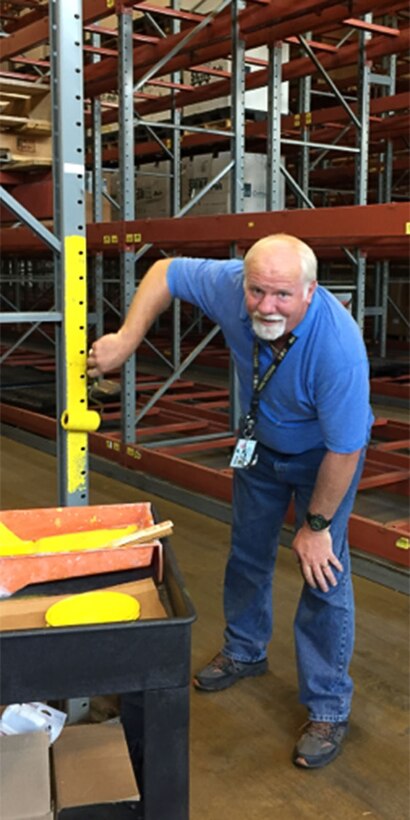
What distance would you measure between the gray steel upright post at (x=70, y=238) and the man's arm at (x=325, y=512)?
71 centimetres

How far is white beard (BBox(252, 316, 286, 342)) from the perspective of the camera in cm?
245

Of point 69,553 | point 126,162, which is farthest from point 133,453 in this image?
point 69,553

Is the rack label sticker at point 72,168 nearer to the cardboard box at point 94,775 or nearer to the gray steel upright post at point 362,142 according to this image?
the cardboard box at point 94,775

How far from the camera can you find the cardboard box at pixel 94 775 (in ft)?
6.55

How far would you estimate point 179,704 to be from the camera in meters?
1.58

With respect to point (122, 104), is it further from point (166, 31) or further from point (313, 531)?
point (166, 31)

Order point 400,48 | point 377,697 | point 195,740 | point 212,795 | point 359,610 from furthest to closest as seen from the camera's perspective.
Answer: point 400,48 → point 359,610 → point 377,697 → point 195,740 → point 212,795

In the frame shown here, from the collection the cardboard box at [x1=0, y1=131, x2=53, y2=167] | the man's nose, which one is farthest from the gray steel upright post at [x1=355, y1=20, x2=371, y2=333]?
the man's nose

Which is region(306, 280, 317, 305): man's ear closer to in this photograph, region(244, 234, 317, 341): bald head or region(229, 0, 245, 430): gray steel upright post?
region(244, 234, 317, 341): bald head

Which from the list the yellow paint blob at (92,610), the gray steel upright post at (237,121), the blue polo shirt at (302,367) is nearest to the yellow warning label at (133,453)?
the gray steel upright post at (237,121)

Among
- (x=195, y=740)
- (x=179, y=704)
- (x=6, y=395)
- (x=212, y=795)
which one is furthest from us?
(x=6, y=395)

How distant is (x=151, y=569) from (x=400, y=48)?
6140 millimetres

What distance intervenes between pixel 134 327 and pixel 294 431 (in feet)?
2.04

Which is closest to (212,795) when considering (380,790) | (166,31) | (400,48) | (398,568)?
(380,790)
